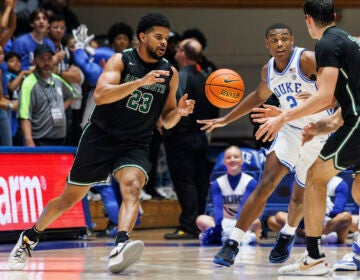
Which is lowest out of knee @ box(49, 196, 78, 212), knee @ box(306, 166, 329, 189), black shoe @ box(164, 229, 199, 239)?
black shoe @ box(164, 229, 199, 239)

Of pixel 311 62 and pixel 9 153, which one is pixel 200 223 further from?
pixel 311 62

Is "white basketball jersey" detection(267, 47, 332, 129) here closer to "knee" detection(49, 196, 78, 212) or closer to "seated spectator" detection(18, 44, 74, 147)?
"knee" detection(49, 196, 78, 212)

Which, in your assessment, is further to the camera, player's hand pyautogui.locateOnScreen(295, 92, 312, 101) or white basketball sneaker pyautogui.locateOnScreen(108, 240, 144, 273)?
player's hand pyautogui.locateOnScreen(295, 92, 312, 101)

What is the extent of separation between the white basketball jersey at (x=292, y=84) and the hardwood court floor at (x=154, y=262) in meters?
1.54

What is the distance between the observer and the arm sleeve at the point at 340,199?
40.1 ft

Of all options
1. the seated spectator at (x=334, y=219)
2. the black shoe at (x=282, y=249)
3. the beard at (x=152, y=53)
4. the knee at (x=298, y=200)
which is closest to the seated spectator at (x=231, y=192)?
the seated spectator at (x=334, y=219)

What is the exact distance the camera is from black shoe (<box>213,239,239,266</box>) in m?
8.30

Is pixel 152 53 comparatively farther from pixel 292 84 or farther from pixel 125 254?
pixel 125 254

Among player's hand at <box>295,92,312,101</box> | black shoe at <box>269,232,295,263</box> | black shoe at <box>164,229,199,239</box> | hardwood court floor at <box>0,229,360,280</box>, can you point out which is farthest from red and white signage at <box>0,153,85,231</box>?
player's hand at <box>295,92,312,101</box>

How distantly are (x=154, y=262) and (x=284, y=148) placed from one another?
1.72m

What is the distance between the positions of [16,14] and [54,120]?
2812 millimetres

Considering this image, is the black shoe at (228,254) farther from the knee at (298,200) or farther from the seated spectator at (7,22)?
the seated spectator at (7,22)

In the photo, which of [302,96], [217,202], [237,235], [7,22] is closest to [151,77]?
[302,96]

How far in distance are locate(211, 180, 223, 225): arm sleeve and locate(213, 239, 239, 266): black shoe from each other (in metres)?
3.44
